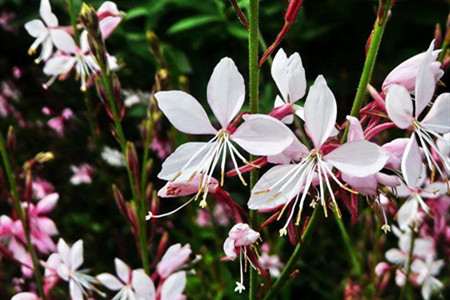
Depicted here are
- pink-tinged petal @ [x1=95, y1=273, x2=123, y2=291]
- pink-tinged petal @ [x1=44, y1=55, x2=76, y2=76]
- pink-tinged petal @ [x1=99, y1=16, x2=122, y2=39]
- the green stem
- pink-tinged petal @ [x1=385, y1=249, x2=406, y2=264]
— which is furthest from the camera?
pink-tinged petal @ [x1=385, y1=249, x2=406, y2=264]

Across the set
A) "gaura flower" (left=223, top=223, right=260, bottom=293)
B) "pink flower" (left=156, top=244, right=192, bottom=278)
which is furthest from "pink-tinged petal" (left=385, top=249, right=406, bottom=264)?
"gaura flower" (left=223, top=223, right=260, bottom=293)

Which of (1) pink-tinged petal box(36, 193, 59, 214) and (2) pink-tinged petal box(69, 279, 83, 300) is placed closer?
(2) pink-tinged petal box(69, 279, 83, 300)

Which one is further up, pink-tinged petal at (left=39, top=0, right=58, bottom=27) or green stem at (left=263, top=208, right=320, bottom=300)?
pink-tinged petal at (left=39, top=0, right=58, bottom=27)

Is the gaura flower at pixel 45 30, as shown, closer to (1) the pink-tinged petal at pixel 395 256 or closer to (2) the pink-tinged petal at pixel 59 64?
(2) the pink-tinged petal at pixel 59 64

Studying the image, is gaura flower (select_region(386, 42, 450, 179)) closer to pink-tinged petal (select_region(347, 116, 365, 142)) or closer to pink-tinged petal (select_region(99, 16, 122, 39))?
pink-tinged petal (select_region(347, 116, 365, 142))

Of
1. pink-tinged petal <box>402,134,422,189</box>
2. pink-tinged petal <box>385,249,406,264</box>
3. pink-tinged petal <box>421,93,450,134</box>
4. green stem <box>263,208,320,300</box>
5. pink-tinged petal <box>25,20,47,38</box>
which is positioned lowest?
pink-tinged petal <box>385,249,406,264</box>

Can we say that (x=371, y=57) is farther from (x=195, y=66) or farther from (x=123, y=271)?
(x=195, y=66)

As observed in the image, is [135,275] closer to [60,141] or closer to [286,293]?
[286,293]
